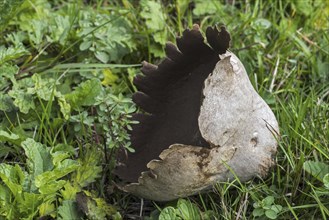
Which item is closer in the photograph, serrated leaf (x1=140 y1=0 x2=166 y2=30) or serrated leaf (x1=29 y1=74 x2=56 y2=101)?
serrated leaf (x1=29 y1=74 x2=56 y2=101)

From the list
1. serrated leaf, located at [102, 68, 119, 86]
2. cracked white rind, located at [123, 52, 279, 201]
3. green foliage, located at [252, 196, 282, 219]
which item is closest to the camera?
cracked white rind, located at [123, 52, 279, 201]

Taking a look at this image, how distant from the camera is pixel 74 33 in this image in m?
2.66

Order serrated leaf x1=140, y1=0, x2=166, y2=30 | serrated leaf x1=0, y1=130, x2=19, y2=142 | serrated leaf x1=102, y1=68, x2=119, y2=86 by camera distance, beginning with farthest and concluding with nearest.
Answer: serrated leaf x1=140, y1=0, x2=166, y2=30 → serrated leaf x1=102, y1=68, x2=119, y2=86 → serrated leaf x1=0, y1=130, x2=19, y2=142

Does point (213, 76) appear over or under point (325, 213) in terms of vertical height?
over

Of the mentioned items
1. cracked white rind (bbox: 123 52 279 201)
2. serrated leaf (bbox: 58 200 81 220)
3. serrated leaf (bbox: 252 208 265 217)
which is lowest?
serrated leaf (bbox: 252 208 265 217)

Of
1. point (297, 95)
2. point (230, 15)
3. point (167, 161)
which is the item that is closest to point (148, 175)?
point (167, 161)

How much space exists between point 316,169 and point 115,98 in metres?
0.69

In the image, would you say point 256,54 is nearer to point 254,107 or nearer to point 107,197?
point 254,107

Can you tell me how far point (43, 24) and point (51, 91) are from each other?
0.39 m

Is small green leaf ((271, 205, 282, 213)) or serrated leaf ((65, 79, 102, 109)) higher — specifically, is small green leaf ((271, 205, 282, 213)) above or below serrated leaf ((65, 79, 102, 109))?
below

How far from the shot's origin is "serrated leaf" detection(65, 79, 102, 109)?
240 centimetres

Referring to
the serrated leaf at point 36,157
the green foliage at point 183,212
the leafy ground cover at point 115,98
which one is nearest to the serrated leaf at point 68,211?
the leafy ground cover at point 115,98

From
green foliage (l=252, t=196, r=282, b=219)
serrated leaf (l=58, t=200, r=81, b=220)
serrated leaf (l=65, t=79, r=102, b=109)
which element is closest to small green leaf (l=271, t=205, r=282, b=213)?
green foliage (l=252, t=196, r=282, b=219)

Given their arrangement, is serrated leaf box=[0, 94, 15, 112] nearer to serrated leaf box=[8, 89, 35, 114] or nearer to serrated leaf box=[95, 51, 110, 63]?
serrated leaf box=[8, 89, 35, 114]
